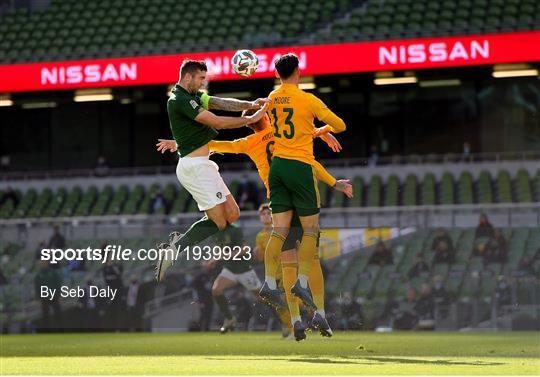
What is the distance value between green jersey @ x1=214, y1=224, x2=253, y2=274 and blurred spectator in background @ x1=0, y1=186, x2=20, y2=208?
16.4 m

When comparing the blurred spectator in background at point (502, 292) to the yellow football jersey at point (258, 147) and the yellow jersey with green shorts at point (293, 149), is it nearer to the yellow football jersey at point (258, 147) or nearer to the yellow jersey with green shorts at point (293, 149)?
the yellow football jersey at point (258, 147)

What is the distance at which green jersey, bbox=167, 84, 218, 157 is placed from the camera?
9969 mm

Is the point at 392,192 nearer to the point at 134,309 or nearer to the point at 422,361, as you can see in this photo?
the point at 134,309

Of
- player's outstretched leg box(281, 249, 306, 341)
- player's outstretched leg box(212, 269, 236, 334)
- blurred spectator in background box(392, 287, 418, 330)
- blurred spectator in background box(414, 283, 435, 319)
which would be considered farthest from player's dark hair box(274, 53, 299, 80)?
blurred spectator in background box(414, 283, 435, 319)

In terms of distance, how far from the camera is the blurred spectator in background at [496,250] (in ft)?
46.9

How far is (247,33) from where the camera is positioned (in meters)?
27.5

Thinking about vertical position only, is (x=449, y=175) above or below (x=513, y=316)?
above

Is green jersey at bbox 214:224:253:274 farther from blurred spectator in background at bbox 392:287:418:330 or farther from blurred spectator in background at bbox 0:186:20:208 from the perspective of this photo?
blurred spectator in background at bbox 0:186:20:208

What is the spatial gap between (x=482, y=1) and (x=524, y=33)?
2.65 m

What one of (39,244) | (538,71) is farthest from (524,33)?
(39,244)

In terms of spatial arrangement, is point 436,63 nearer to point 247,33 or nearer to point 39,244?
point 247,33

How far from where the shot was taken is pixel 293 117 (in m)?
9.68

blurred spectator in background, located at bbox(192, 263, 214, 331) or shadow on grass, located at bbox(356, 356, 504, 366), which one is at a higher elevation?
blurred spectator in background, located at bbox(192, 263, 214, 331)

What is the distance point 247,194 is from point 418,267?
34.1ft
